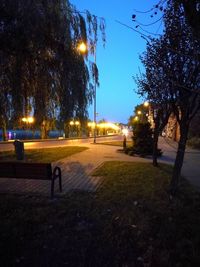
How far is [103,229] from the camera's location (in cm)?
606

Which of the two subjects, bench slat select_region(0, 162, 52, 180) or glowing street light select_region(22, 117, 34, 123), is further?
glowing street light select_region(22, 117, 34, 123)

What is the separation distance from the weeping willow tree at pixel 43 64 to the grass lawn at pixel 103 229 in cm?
250

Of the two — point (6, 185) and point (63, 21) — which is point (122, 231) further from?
point (63, 21)

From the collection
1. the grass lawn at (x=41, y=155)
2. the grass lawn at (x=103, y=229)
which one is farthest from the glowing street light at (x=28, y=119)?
the grass lawn at (x=41, y=155)

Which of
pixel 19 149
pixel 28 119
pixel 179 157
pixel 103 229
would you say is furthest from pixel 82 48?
pixel 19 149

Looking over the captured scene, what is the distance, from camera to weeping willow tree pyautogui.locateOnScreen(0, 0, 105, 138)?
26.8 feet

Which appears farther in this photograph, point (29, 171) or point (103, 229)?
point (29, 171)

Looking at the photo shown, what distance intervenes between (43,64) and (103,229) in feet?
16.4

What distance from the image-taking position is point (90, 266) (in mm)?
4625

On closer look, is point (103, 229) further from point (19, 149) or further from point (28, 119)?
point (19, 149)

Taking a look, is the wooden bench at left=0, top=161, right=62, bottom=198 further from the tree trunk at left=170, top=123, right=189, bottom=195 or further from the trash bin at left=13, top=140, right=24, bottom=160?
the trash bin at left=13, top=140, right=24, bottom=160

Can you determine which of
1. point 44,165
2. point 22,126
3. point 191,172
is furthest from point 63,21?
point 191,172

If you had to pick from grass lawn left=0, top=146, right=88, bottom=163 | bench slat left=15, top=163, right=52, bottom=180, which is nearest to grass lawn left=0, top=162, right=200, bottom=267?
bench slat left=15, top=163, right=52, bottom=180

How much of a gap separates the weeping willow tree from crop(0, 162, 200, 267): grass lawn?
8.20 ft
